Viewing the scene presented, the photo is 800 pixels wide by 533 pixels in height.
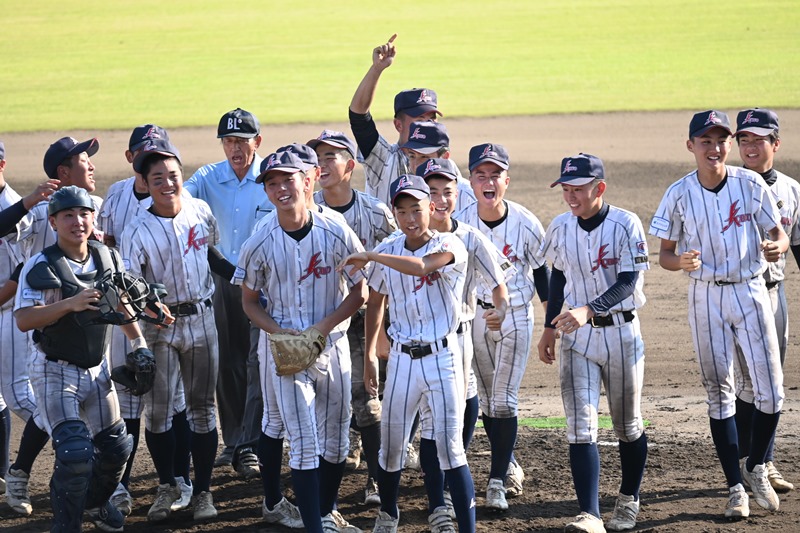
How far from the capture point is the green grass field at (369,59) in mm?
22891

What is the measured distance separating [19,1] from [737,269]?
35.0 m

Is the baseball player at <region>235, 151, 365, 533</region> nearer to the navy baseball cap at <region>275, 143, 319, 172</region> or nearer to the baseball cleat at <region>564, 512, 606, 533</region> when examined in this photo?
the navy baseball cap at <region>275, 143, 319, 172</region>

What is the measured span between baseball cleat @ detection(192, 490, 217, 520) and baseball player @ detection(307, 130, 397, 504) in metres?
0.79

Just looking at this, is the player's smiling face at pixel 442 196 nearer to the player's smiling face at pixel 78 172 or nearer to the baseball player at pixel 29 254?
the baseball player at pixel 29 254

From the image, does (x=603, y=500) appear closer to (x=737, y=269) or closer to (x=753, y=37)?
(x=737, y=269)

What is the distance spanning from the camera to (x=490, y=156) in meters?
5.56

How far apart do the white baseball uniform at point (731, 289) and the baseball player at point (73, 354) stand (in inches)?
107

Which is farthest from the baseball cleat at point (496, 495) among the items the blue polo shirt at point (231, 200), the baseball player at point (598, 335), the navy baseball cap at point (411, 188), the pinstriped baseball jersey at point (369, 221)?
the blue polo shirt at point (231, 200)

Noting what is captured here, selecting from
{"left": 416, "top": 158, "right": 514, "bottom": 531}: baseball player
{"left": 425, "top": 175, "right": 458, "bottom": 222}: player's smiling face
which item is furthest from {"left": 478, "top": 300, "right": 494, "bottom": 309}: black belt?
{"left": 425, "top": 175, "right": 458, "bottom": 222}: player's smiling face

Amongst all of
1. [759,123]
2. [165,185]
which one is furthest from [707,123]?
[165,185]

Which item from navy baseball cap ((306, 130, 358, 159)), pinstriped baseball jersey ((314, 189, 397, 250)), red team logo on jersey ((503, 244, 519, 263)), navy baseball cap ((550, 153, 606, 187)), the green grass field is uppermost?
the green grass field

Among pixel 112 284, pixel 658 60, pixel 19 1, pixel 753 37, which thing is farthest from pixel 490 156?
pixel 19 1

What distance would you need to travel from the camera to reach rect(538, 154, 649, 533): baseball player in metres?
5.14

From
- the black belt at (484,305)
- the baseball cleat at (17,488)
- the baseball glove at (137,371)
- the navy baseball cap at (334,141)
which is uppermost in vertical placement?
the navy baseball cap at (334,141)
